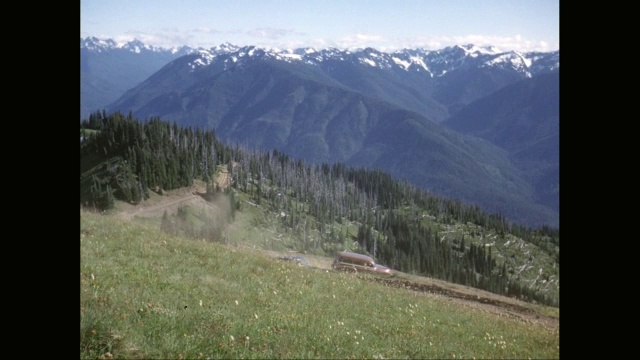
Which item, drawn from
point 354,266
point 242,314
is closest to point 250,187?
point 354,266

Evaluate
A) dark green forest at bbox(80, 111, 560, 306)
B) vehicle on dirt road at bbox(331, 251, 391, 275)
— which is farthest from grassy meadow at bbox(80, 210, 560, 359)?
dark green forest at bbox(80, 111, 560, 306)

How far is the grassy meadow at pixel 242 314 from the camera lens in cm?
955

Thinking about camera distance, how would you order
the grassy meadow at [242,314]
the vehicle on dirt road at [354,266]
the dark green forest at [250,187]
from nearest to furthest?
the grassy meadow at [242,314] → the vehicle on dirt road at [354,266] → the dark green forest at [250,187]

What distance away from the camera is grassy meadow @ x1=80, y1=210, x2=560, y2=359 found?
955cm

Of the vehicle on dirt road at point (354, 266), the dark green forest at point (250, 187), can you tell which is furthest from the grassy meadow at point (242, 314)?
the dark green forest at point (250, 187)

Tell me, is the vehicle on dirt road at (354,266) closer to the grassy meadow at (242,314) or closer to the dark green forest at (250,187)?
the grassy meadow at (242,314)

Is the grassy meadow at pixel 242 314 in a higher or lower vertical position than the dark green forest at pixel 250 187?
higher

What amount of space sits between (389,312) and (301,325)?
4.71 metres

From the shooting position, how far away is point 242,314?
12086 millimetres

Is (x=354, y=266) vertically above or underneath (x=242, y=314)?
underneath

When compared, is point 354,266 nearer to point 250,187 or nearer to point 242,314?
point 242,314

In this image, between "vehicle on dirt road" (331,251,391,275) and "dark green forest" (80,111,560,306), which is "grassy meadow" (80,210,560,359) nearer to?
"vehicle on dirt road" (331,251,391,275)

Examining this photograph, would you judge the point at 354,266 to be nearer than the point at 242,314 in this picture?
No
